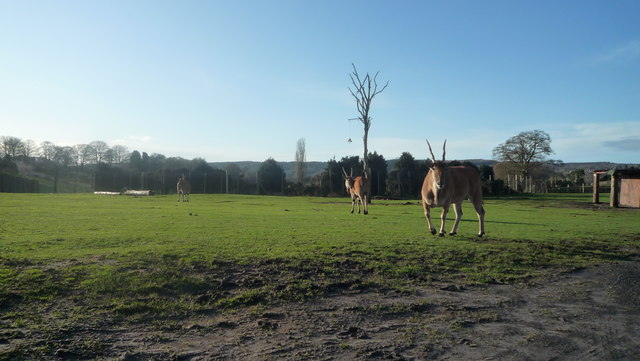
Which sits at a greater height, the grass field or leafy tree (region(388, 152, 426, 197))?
leafy tree (region(388, 152, 426, 197))

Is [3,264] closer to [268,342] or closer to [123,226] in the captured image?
[268,342]

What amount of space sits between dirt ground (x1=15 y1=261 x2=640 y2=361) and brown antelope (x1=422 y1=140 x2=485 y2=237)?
4.80 m

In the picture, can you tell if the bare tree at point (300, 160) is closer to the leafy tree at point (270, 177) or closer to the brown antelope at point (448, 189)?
the leafy tree at point (270, 177)

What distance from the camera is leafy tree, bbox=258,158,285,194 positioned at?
5450 cm

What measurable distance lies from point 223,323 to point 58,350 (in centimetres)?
145

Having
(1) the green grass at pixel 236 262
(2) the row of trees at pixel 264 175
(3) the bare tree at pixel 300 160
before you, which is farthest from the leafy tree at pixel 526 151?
(1) the green grass at pixel 236 262

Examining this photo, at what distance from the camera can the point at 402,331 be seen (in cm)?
417

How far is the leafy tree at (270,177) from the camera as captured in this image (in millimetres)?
54500

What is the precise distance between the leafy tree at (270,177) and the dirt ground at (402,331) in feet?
162

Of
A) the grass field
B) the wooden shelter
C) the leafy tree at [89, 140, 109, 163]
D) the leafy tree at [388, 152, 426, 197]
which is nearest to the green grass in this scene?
the grass field

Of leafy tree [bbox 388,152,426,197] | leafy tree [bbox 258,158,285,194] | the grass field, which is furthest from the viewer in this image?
leafy tree [bbox 258,158,285,194]

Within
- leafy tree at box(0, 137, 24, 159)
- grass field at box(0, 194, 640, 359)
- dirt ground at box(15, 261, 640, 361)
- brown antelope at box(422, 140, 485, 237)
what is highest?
leafy tree at box(0, 137, 24, 159)

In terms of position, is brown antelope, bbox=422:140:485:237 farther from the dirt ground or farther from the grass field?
the dirt ground

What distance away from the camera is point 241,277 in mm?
5930
